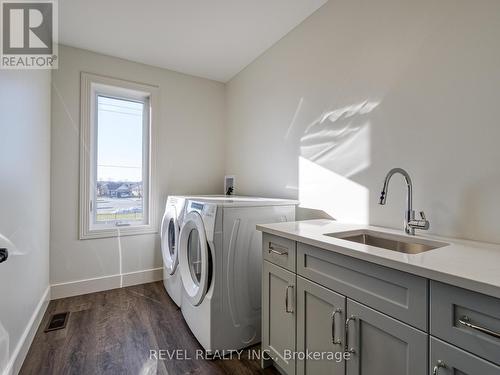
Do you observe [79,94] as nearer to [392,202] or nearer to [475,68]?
[392,202]

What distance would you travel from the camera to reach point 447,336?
0.75 m

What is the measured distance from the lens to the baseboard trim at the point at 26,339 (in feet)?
4.83

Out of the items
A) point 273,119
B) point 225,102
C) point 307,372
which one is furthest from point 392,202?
point 225,102

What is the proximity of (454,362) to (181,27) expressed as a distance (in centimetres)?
270

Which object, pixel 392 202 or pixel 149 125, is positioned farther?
pixel 149 125

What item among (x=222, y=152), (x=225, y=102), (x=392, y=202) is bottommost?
(x=392, y=202)

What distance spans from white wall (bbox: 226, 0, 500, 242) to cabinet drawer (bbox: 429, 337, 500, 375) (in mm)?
660

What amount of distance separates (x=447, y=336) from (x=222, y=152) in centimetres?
298

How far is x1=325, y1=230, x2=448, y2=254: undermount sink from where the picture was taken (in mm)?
1209

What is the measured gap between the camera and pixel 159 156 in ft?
9.78

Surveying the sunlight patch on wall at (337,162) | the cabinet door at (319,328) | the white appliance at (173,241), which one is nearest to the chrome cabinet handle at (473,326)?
the cabinet door at (319,328)

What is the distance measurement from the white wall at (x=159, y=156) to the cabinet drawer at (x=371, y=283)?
2.23m

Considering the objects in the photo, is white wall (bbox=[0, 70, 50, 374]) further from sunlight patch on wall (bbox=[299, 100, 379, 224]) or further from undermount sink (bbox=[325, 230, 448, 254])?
sunlight patch on wall (bbox=[299, 100, 379, 224])

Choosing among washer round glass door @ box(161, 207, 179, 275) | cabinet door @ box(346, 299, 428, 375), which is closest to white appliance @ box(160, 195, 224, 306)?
washer round glass door @ box(161, 207, 179, 275)
